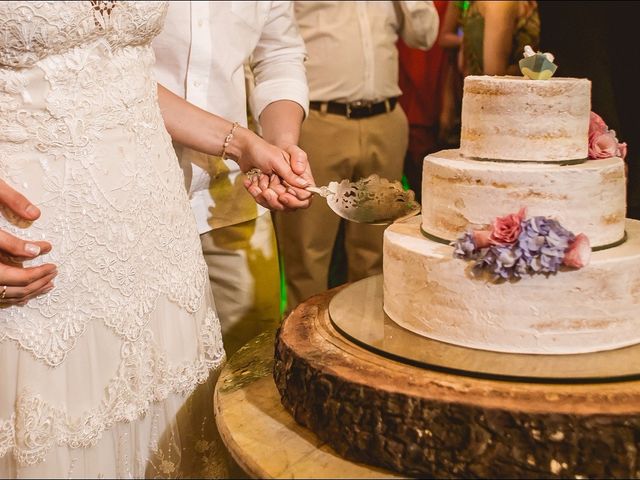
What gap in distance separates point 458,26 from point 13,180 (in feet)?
9.44

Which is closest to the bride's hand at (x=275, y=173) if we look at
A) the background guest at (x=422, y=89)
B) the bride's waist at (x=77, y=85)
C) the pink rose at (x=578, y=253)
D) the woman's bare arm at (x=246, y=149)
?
the woman's bare arm at (x=246, y=149)

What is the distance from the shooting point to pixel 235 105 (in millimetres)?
2055

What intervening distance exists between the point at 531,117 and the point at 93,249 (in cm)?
75

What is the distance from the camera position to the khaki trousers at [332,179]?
3.22 metres

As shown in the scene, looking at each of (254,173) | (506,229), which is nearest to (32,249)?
(254,173)

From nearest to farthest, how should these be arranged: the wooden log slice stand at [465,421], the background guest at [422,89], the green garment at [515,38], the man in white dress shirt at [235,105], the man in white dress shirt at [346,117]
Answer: the wooden log slice stand at [465,421]
the man in white dress shirt at [235,105]
the green garment at [515,38]
the man in white dress shirt at [346,117]
the background guest at [422,89]

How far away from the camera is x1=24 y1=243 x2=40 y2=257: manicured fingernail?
130 centimetres

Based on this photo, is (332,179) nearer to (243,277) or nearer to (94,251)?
(243,277)

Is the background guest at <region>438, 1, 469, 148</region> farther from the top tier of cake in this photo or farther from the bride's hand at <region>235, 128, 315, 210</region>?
the top tier of cake

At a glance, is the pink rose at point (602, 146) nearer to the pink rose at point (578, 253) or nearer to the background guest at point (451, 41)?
the pink rose at point (578, 253)

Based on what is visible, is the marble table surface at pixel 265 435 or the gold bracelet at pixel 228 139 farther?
the gold bracelet at pixel 228 139

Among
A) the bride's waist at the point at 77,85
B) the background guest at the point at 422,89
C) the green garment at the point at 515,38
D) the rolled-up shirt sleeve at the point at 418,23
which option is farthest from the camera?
the background guest at the point at 422,89

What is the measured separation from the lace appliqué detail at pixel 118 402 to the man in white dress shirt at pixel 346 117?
166cm

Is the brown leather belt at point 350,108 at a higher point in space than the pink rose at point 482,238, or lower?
lower
